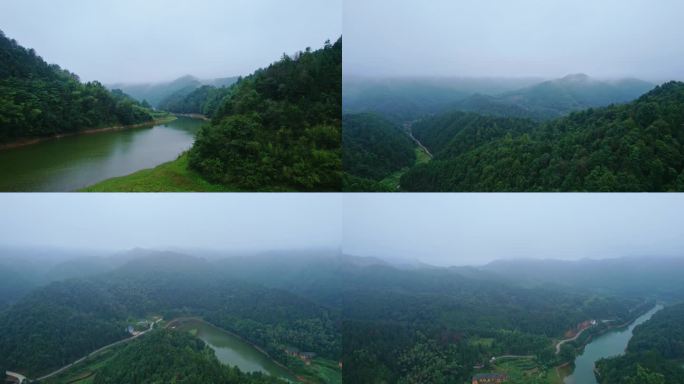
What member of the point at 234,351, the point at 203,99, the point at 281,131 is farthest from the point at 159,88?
the point at 234,351

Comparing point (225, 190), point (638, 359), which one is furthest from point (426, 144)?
point (638, 359)

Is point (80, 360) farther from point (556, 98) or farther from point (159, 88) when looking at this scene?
point (556, 98)

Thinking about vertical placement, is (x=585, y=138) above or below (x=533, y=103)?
below

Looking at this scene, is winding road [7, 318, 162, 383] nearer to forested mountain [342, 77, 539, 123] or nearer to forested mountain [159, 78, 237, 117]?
forested mountain [159, 78, 237, 117]

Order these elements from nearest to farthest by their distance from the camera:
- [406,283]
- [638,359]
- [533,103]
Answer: [638,359] → [406,283] → [533,103]

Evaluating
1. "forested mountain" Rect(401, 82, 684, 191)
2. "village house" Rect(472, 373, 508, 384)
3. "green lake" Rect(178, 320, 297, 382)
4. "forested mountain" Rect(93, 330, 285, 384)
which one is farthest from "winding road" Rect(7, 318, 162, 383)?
"village house" Rect(472, 373, 508, 384)

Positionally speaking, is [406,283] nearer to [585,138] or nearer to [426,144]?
[426,144]

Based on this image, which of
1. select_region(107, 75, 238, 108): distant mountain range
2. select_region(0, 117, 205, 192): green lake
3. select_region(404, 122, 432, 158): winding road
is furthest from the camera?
select_region(107, 75, 238, 108): distant mountain range

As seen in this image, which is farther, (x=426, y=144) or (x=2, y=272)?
(x=426, y=144)
